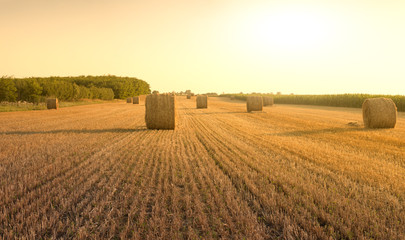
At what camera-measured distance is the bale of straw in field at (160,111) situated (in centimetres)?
1075

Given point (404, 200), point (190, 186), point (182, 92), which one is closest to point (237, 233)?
point (190, 186)

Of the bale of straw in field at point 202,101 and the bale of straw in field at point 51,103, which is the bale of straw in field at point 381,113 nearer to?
the bale of straw in field at point 202,101

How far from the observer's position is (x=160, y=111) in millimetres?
10820

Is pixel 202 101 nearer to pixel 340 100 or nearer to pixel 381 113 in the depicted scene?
pixel 381 113

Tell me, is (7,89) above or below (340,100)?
above

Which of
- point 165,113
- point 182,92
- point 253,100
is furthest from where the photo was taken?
point 182,92

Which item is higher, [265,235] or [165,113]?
[165,113]

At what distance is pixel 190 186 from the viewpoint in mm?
3898

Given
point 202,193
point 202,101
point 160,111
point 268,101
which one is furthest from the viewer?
point 268,101

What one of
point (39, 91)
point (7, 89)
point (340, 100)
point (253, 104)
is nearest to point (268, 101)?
point (340, 100)

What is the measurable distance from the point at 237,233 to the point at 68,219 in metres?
2.06

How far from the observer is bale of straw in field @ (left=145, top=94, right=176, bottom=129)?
10750 millimetres

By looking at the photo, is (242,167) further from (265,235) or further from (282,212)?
(265,235)

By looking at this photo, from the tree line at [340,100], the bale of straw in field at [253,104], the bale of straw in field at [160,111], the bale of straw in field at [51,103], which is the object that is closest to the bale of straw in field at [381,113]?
the bale of straw in field at [160,111]
